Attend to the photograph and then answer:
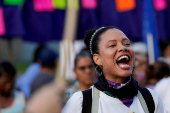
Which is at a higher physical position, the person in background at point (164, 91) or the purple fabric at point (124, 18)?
the purple fabric at point (124, 18)

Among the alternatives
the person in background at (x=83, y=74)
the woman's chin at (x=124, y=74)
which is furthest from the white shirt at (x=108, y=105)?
the person in background at (x=83, y=74)

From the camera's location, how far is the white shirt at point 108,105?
2.13 metres

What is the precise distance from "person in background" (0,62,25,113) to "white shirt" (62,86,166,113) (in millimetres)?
1894

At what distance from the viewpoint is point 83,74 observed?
3.72 meters

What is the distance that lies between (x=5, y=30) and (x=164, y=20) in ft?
11.2

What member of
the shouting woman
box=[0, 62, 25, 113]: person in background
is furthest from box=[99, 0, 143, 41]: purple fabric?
the shouting woman

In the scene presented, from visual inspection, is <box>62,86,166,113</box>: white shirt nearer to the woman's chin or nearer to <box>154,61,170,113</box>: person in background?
the woman's chin

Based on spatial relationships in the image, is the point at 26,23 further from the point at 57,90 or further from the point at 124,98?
the point at 57,90

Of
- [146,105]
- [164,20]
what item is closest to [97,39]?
[146,105]

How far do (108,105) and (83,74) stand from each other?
61.5 inches

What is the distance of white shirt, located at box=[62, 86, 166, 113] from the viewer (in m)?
2.13

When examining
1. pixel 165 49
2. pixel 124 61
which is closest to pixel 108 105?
pixel 124 61

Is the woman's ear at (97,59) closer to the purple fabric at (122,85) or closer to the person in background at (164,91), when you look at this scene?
the purple fabric at (122,85)

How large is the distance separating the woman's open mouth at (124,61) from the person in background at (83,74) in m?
1.32
